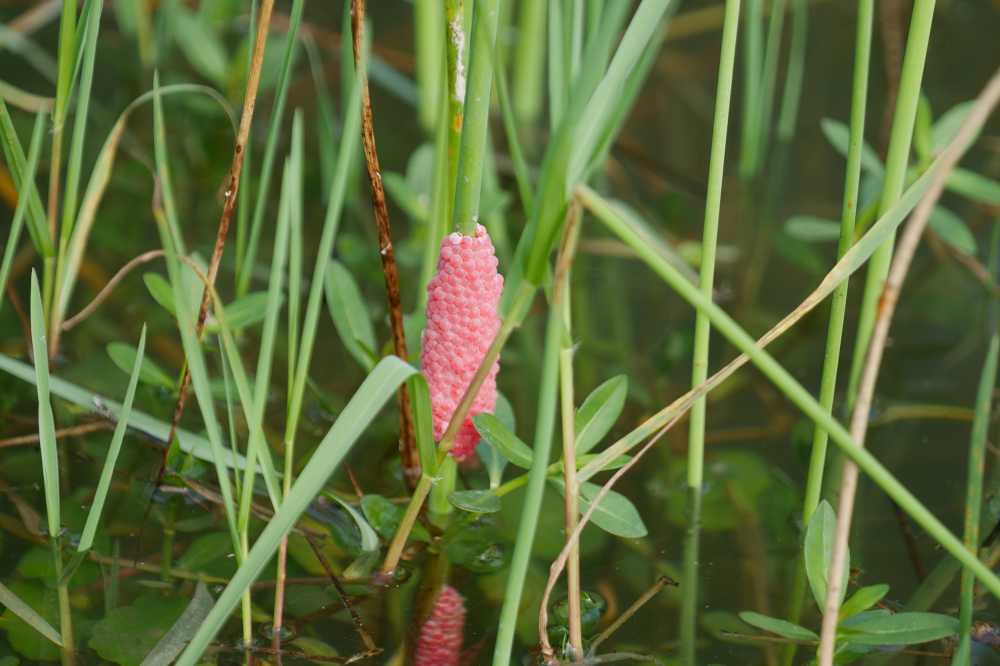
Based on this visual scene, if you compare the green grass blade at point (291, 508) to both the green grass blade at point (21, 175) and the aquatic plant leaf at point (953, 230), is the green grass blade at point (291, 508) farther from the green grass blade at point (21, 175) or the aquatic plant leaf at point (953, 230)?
the aquatic plant leaf at point (953, 230)

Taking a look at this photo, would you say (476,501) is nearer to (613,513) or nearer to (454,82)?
(613,513)

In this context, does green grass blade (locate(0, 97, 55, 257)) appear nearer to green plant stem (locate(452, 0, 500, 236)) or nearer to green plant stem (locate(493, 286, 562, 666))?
green plant stem (locate(452, 0, 500, 236))

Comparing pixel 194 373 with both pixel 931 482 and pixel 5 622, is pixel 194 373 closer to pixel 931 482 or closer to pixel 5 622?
pixel 5 622

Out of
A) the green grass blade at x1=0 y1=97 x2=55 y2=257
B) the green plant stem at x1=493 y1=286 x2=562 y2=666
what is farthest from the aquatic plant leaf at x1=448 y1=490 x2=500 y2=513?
the green grass blade at x1=0 y1=97 x2=55 y2=257

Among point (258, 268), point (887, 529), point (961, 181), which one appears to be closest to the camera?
point (887, 529)

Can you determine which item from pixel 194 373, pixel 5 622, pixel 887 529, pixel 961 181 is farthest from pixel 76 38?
pixel 961 181

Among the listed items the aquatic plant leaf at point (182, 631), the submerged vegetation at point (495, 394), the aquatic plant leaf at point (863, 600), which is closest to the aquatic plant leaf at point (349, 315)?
the submerged vegetation at point (495, 394)
